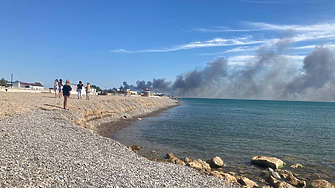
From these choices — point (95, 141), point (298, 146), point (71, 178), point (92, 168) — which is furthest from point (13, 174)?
point (298, 146)

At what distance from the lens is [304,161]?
16812mm

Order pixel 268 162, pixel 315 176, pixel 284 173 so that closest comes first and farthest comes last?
pixel 284 173 → pixel 315 176 → pixel 268 162

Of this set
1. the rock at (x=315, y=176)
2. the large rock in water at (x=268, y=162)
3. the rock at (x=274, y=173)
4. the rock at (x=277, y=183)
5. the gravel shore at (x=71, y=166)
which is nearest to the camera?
the gravel shore at (x=71, y=166)

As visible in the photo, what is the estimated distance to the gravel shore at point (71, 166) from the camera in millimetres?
7406

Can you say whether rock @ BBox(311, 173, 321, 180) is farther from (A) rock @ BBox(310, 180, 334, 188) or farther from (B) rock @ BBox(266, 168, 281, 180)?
(B) rock @ BBox(266, 168, 281, 180)

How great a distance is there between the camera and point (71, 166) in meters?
8.77

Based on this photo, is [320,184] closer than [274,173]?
Yes

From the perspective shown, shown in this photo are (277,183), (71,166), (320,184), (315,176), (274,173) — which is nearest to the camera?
(71,166)

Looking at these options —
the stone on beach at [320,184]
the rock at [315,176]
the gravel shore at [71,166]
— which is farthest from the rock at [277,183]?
the gravel shore at [71,166]

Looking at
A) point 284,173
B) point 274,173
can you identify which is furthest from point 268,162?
point 274,173

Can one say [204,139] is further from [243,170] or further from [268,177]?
[268,177]

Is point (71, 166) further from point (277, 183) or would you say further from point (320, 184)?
point (320, 184)

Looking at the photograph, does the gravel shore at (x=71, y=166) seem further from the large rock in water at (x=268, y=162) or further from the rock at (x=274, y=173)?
the large rock in water at (x=268, y=162)

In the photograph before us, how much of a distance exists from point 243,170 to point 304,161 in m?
5.85
